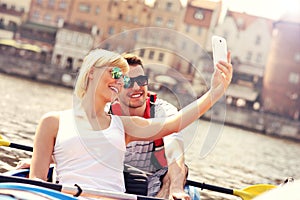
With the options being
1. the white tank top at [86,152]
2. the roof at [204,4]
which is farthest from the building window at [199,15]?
the white tank top at [86,152]

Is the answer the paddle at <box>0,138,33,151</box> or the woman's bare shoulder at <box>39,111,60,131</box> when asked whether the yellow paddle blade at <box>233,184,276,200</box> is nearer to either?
the paddle at <box>0,138,33,151</box>

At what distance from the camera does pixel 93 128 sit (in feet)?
13.9

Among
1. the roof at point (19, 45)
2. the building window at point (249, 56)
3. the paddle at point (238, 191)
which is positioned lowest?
the roof at point (19, 45)

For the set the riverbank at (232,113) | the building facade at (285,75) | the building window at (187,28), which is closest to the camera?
the riverbank at (232,113)

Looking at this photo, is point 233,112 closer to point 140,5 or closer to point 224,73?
point 140,5

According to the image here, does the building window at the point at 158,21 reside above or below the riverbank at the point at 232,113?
above

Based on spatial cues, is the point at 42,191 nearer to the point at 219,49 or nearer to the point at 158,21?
the point at 219,49

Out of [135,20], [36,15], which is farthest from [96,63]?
[36,15]

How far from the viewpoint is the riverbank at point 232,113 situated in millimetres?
58375

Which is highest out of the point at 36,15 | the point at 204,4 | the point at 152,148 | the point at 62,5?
the point at 204,4

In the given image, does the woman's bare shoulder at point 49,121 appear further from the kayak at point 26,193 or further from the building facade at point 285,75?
the building facade at point 285,75

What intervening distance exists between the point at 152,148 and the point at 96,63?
1.87m

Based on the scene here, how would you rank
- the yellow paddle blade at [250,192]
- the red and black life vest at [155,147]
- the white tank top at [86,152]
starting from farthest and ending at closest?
1. the yellow paddle blade at [250,192]
2. the red and black life vest at [155,147]
3. the white tank top at [86,152]

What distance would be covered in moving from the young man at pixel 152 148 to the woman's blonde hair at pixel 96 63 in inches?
41.0
